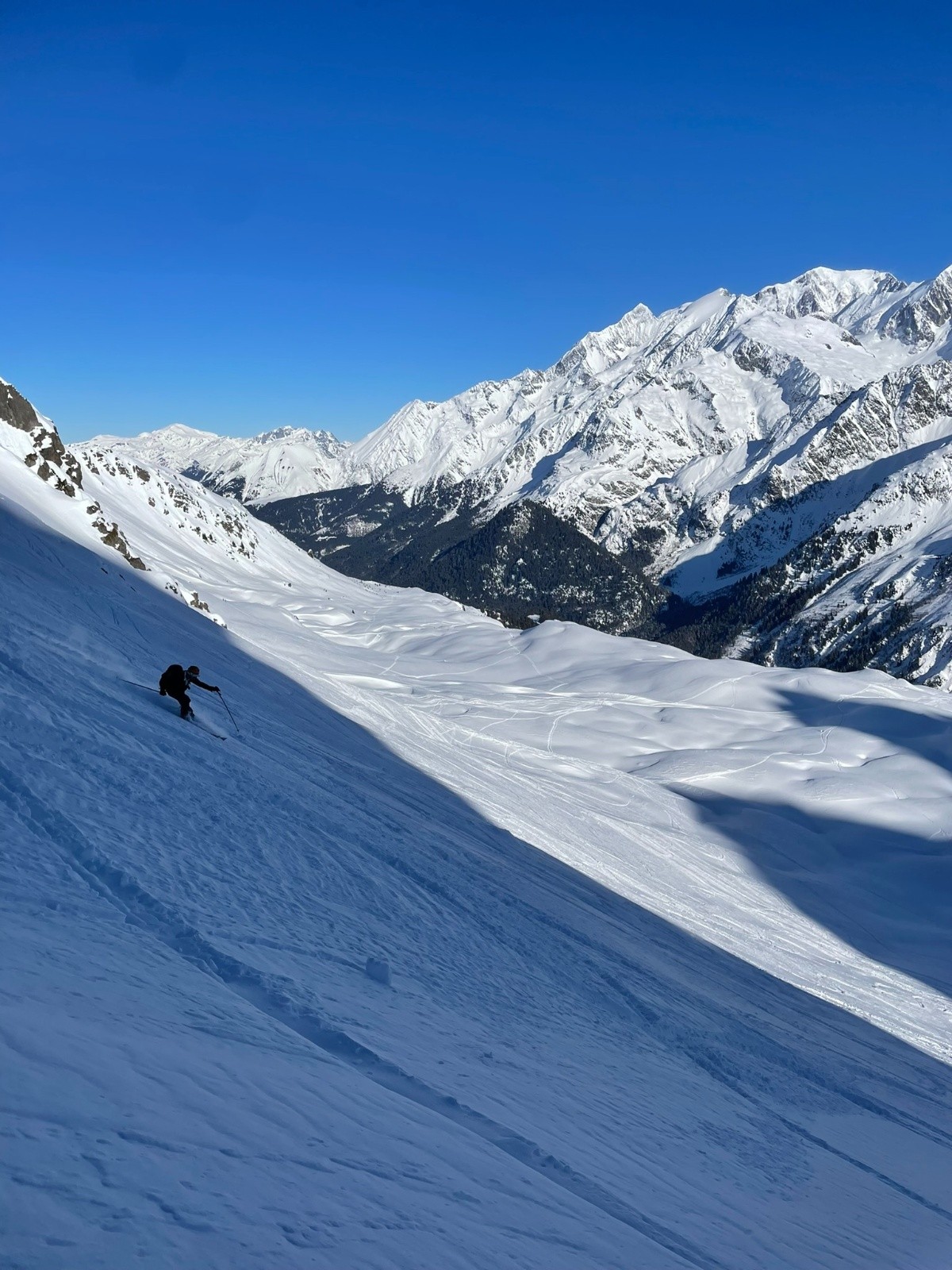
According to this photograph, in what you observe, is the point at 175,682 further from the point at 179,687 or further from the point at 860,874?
the point at 860,874

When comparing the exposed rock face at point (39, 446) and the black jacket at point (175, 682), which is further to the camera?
the exposed rock face at point (39, 446)

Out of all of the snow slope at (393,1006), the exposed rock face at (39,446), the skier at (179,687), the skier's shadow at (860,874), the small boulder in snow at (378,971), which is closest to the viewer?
the snow slope at (393,1006)

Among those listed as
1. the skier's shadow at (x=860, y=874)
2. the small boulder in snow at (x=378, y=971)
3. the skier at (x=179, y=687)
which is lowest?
the small boulder in snow at (x=378, y=971)

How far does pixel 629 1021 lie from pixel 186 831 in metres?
6.54

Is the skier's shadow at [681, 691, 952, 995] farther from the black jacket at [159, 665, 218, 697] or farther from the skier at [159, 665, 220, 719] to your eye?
the black jacket at [159, 665, 218, 697]

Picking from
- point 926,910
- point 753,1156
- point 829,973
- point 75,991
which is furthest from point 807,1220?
point 926,910

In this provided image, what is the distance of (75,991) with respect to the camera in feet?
19.6

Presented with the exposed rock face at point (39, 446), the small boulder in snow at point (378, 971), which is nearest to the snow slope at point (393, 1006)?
the small boulder in snow at point (378, 971)

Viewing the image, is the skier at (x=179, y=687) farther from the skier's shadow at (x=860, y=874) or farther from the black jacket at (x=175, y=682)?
the skier's shadow at (x=860, y=874)

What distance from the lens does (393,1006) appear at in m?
→ 8.74

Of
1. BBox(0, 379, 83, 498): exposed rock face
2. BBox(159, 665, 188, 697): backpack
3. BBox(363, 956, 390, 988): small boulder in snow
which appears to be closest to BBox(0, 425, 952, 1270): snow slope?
BBox(363, 956, 390, 988): small boulder in snow

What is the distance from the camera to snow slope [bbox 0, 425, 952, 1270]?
4.87 m

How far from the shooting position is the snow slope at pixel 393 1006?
16.0 ft

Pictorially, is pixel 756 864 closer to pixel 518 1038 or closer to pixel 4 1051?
pixel 518 1038
